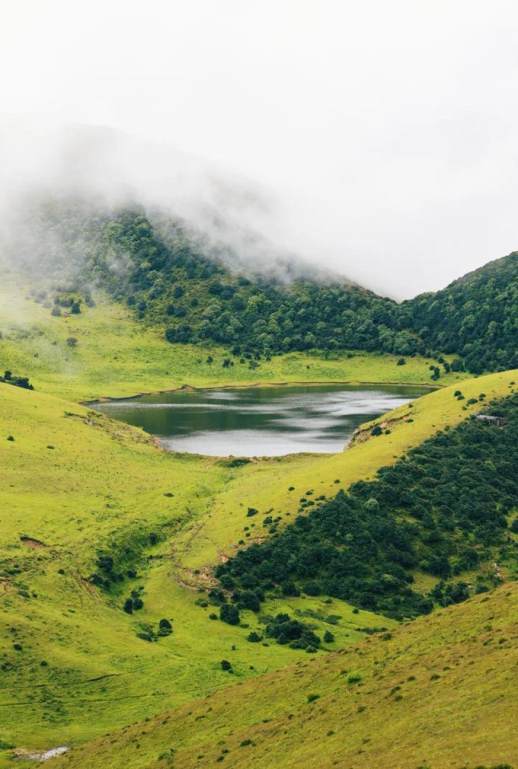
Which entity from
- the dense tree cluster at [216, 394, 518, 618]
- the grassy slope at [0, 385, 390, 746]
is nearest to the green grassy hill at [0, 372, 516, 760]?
the grassy slope at [0, 385, 390, 746]

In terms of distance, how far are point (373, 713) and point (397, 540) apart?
57931 mm

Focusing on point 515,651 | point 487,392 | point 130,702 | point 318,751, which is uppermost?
point 487,392

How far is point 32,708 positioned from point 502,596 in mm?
34472

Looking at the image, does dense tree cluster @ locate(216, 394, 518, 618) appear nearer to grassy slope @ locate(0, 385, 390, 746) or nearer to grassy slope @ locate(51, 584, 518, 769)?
grassy slope @ locate(0, 385, 390, 746)

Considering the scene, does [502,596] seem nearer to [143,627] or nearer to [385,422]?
[143,627]

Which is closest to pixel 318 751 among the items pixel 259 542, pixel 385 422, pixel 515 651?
pixel 515 651

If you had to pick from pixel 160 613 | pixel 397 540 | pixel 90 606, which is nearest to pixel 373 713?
pixel 160 613

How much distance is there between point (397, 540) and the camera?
108m

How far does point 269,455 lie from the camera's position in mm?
176250

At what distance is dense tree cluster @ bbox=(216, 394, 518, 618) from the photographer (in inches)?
3935

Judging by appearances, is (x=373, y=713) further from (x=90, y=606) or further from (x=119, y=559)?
(x=119, y=559)

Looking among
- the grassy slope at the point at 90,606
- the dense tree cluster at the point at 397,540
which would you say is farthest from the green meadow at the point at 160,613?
the dense tree cluster at the point at 397,540

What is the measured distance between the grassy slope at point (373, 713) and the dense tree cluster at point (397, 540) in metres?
31.6

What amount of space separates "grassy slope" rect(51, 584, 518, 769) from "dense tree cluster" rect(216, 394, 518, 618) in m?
31.6
